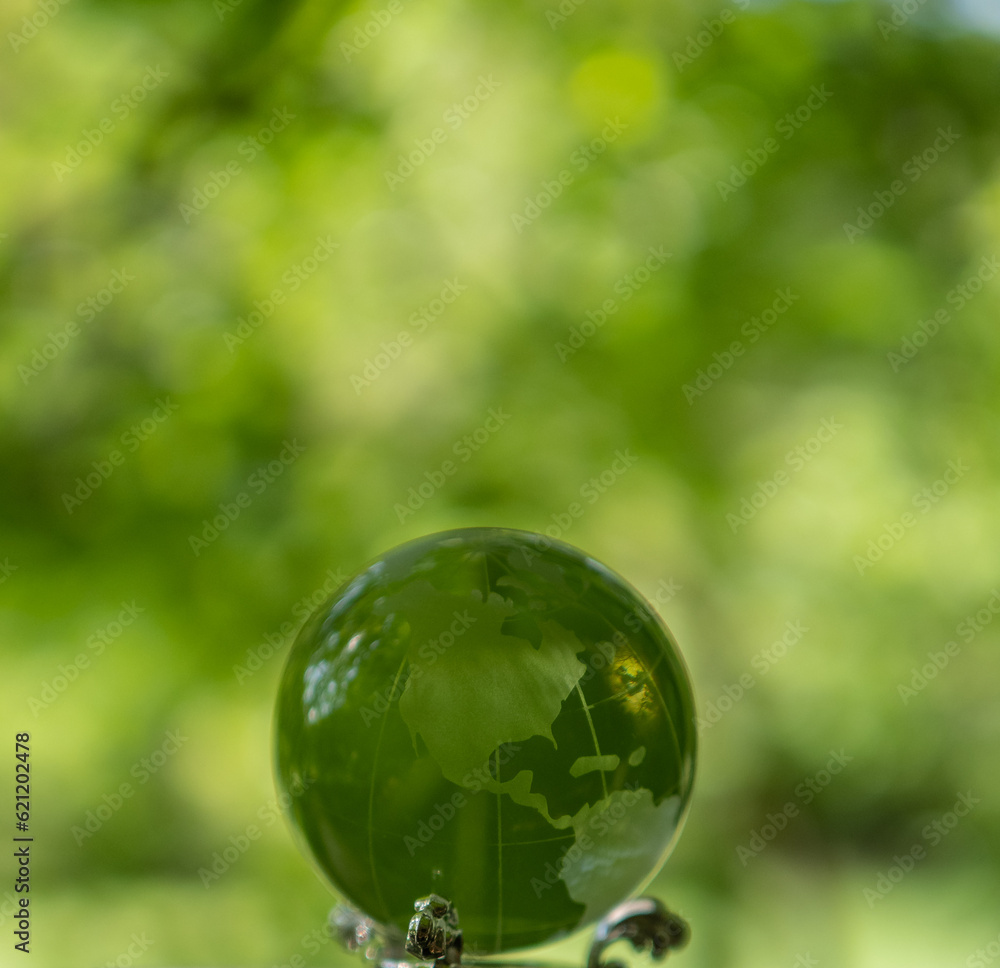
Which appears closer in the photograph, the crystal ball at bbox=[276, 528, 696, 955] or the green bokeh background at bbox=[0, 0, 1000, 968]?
the crystal ball at bbox=[276, 528, 696, 955]

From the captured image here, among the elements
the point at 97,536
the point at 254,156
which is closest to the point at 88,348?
the point at 97,536

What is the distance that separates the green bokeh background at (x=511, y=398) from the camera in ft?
7.25

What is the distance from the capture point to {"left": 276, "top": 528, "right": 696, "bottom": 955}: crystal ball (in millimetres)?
753

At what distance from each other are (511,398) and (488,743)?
1.63m

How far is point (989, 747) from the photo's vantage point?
7.96ft

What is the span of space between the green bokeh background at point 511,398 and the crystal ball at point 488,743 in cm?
148

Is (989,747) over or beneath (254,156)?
beneath

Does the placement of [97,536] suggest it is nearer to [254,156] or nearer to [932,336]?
[254,156]

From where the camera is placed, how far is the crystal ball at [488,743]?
2.47ft

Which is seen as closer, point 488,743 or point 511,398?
point 488,743

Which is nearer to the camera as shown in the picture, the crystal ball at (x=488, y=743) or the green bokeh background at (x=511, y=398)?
the crystal ball at (x=488, y=743)

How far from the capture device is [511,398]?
7.65ft

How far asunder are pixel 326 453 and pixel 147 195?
0.69m

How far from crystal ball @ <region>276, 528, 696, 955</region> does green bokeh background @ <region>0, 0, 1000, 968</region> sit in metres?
1.48
